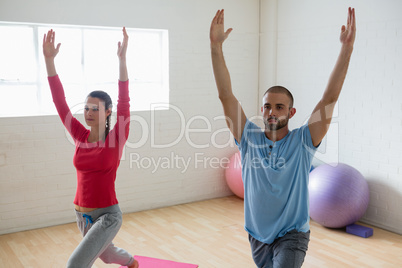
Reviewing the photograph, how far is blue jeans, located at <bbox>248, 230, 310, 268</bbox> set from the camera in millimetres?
2227

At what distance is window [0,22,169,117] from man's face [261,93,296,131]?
3.20m

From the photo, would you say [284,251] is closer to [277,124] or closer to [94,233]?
[277,124]

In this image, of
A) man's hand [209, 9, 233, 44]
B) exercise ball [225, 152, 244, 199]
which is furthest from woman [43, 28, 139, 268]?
exercise ball [225, 152, 244, 199]

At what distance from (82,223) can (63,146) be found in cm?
231

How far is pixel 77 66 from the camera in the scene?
5.10 meters

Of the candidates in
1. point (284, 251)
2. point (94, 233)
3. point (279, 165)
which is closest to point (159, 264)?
point (94, 233)

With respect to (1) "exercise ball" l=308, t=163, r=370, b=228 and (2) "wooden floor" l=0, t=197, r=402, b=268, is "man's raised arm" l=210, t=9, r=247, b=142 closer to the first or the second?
(2) "wooden floor" l=0, t=197, r=402, b=268

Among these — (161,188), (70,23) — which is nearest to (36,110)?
(70,23)

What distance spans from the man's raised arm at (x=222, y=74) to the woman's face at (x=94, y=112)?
2.93ft

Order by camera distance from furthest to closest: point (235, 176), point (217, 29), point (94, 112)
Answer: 1. point (235, 176)
2. point (94, 112)
3. point (217, 29)

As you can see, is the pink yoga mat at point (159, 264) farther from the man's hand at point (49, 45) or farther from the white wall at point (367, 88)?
the white wall at point (367, 88)

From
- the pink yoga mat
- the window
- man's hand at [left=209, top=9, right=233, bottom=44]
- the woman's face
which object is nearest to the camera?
man's hand at [left=209, top=9, right=233, bottom=44]

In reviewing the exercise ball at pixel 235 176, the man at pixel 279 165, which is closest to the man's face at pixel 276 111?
the man at pixel 279 165

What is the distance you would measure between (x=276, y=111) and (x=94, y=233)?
51.6 inches
